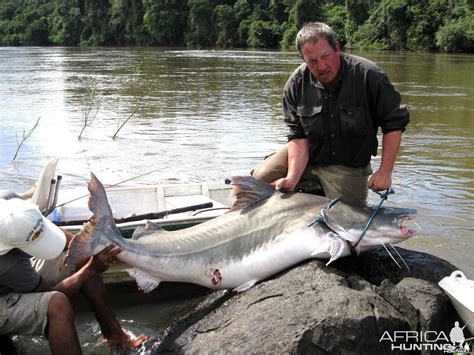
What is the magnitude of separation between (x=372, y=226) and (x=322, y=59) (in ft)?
4.71

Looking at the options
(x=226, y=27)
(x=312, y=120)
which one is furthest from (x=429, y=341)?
(x=226, y=27)

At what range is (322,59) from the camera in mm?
4902

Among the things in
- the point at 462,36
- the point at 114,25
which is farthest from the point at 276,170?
the point at 114,25

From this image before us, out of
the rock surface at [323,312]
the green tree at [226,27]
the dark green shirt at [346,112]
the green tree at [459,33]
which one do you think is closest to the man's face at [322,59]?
the dark green shirt at [346,112]

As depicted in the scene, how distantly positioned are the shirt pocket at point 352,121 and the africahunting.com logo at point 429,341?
179 centimetres

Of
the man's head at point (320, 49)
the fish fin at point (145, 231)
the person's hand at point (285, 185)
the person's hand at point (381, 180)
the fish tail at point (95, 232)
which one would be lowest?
the fish fin at point (145, 231)

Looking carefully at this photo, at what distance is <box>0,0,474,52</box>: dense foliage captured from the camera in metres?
57.2

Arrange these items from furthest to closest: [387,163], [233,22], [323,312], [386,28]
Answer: [233,22] → [386,28] → [387,163] → [323,312]

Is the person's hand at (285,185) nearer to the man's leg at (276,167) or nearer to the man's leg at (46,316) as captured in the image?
the man's leg at (276,167)

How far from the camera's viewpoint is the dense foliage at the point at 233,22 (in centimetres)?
5725

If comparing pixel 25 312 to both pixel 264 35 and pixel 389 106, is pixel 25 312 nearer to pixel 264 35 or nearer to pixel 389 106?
pixel 389 106

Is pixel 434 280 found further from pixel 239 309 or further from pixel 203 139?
pixel 203 139

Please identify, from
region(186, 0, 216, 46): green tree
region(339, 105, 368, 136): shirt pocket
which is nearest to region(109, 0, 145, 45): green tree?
region(186, 0, 216, 46): green tree

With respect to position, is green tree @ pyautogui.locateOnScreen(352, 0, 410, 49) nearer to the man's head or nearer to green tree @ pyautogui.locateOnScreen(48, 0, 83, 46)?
the man's head
